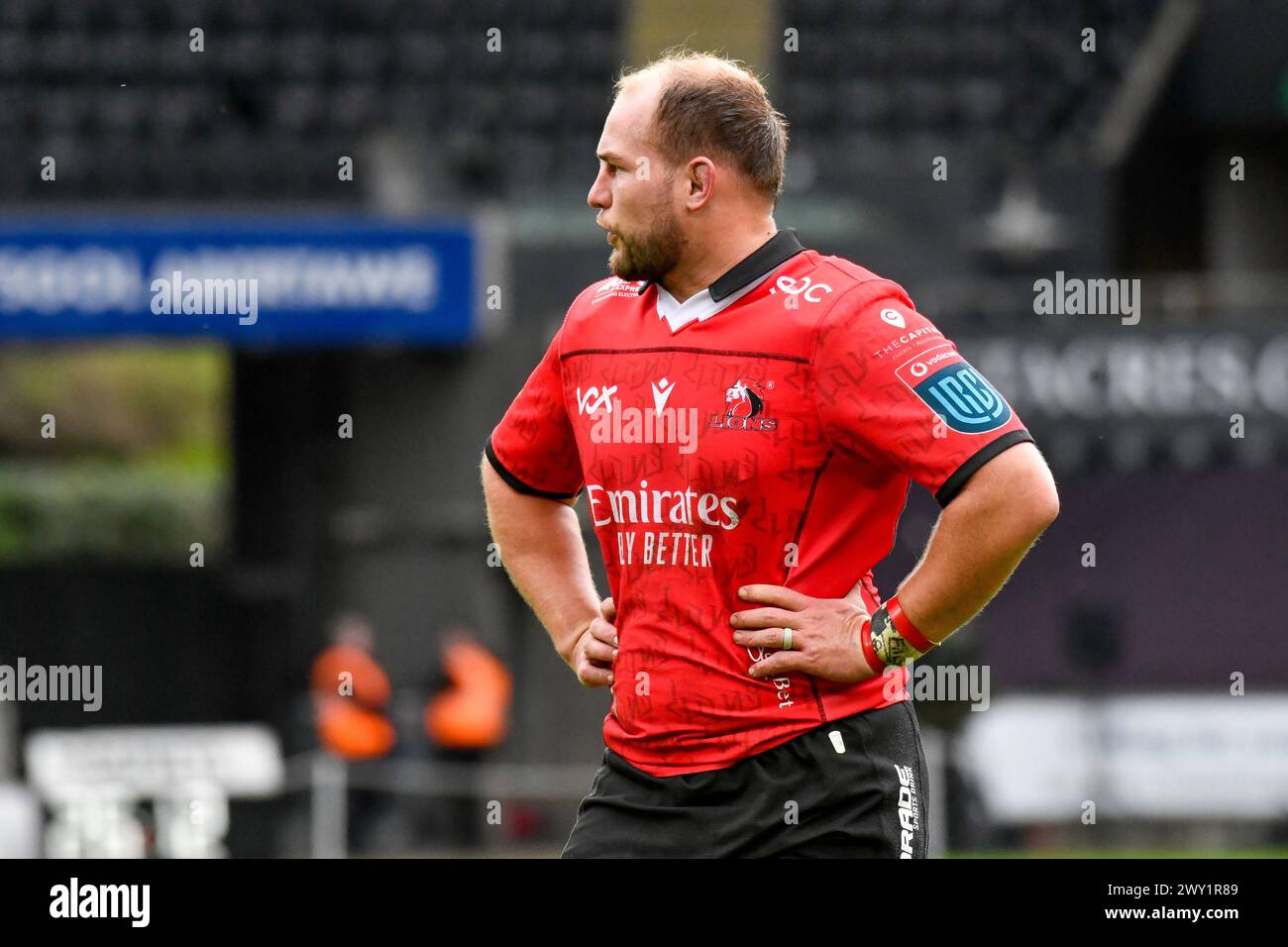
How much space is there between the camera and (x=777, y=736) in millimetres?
3408

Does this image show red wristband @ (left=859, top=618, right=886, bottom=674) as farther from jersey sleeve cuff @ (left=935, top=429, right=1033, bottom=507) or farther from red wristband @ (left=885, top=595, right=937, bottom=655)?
jersey sleeve cuff @ (left=935, top=429, right=1033, bottom=507)

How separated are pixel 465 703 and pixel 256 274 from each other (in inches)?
118

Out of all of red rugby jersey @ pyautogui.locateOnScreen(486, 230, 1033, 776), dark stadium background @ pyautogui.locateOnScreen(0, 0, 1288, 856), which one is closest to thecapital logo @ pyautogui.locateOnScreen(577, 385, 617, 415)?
red rugby jersey @ pyautogui.locateOnScreen(486, 230, 1033, 776)

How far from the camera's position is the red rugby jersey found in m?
3.33

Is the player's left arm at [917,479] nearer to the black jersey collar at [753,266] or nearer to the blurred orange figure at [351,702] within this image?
the black jersey collar at [753,266]

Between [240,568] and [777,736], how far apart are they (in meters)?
10.6

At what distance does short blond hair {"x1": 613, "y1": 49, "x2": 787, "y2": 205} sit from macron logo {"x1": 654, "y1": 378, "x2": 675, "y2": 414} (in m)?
0.38

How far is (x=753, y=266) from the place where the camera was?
3.50 metres

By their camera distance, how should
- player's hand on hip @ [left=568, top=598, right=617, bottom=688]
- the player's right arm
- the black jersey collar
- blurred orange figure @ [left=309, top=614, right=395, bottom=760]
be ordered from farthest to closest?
blurred orange figure @ [left=309, top=614, right=395, bottom=760] < the player's right arm < player's hand on hip @ [left=568, top=598, right=617, bottom=688] < the black jersey collar

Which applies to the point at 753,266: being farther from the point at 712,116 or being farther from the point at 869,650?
the point at 869,650

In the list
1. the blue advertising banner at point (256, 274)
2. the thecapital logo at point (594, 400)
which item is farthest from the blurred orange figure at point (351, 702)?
the thecapital logo at point (594, 400)

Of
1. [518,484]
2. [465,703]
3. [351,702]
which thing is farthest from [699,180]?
[351,702]

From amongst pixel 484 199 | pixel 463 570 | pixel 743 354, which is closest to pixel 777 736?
pixel 743 354

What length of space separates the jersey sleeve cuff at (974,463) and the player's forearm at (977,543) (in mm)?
11
